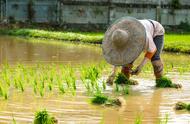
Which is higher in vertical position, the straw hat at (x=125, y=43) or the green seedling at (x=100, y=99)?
the straw hat at (x=125, y=43)

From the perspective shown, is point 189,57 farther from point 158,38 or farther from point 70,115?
point 70,115

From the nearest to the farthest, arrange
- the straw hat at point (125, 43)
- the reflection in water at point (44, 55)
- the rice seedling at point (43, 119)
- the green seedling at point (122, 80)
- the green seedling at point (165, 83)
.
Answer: the rice seedling at point (43, 119) → the straw hat at point (125, 43) → the green seedling at point (165, 83) → the green seedling at point (122, 80) → the reflection in water at point (44, 55)

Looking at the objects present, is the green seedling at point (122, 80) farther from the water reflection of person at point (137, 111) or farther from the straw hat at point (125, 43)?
the water reflection of person at point (137, 111)

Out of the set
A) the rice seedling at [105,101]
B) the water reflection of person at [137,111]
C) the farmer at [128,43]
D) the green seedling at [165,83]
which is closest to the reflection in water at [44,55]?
the farmer at [128,43]

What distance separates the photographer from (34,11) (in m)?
29.5

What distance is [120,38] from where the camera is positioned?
28.9ft

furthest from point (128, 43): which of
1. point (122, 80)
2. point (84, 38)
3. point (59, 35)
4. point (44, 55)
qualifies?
point (59, 35)

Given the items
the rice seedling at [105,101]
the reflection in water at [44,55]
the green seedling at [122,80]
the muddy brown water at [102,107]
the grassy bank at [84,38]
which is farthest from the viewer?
the grassy bank at [84,38]

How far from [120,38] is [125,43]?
0.48 feet

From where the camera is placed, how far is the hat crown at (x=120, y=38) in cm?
882

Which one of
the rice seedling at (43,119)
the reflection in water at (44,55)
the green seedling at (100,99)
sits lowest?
the reflection in water at (44,55)

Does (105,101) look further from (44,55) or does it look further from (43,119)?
(44,55)

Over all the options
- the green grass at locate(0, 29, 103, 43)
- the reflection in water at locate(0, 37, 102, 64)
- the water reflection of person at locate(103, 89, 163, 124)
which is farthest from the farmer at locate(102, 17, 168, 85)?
the green grass at locate(0, 29, 103, 43)

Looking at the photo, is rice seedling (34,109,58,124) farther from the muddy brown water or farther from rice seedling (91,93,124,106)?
rice seedling (91,93,124,106)
